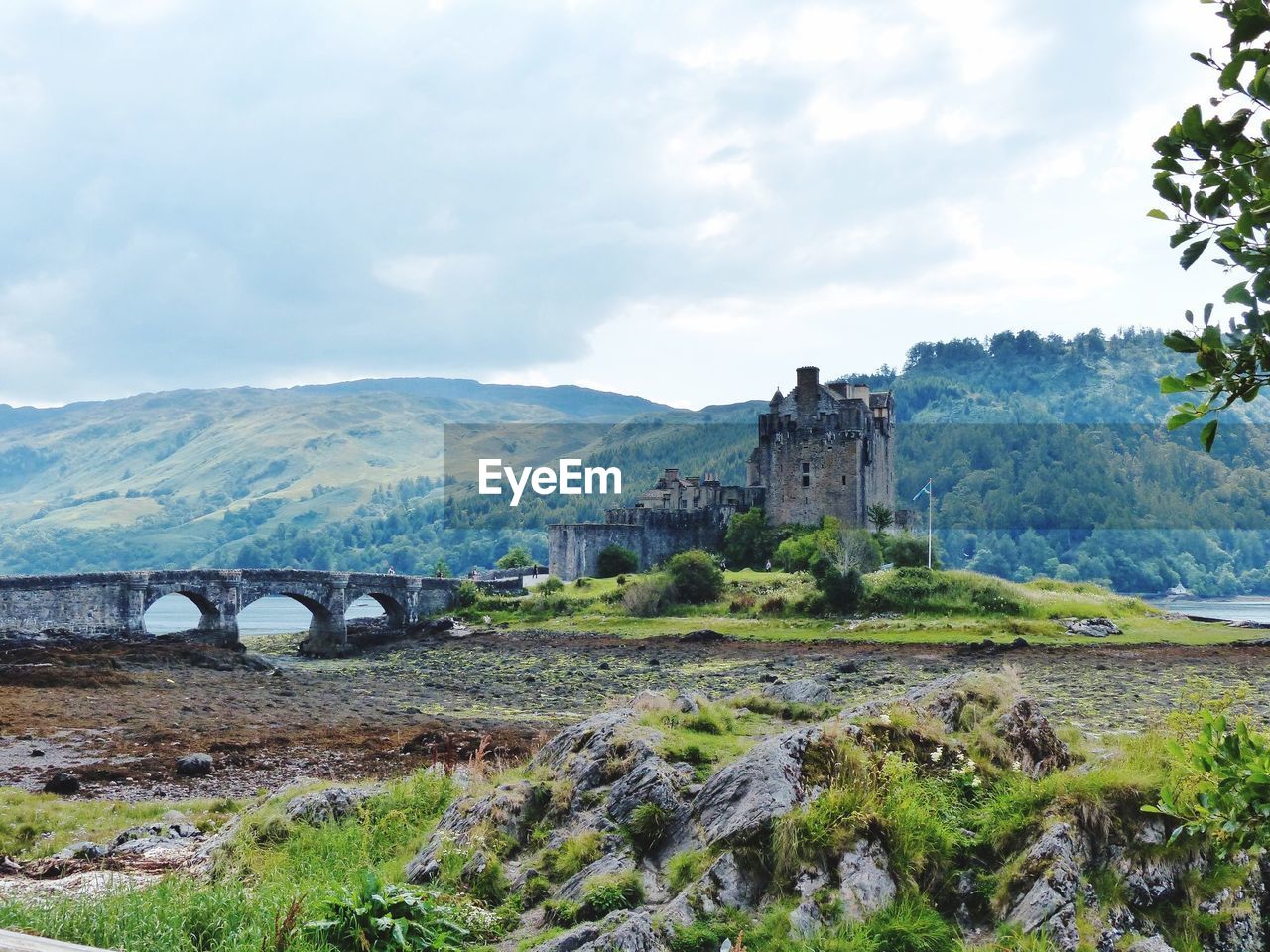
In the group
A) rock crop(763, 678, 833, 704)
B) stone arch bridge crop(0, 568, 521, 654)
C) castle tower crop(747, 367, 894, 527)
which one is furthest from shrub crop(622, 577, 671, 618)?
rock crop(763, 678, 833, 704)

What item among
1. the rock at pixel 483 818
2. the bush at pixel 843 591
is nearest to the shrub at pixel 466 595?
the bush at pixel 843 591

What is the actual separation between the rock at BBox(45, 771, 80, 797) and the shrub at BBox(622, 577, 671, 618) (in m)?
43.0

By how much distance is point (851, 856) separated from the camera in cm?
830

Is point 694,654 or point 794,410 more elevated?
point 794,410

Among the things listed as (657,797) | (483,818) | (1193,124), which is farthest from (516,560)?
(1193,124)

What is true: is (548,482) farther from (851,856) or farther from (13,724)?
(851,856)

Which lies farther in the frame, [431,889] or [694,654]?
[694,654]

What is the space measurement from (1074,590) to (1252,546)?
439 feet

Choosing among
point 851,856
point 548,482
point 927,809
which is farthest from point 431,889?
point 548,482

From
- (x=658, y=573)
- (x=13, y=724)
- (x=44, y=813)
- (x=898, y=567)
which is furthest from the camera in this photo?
(x=658, y=573)

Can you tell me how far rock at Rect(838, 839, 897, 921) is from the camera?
799 centimetres

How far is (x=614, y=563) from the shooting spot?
252 feet

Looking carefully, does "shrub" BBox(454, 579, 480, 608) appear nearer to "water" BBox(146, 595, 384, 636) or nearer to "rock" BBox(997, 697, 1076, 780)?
"water" BBox(146, 595, 384, 636)

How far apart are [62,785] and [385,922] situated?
15.3 metres
